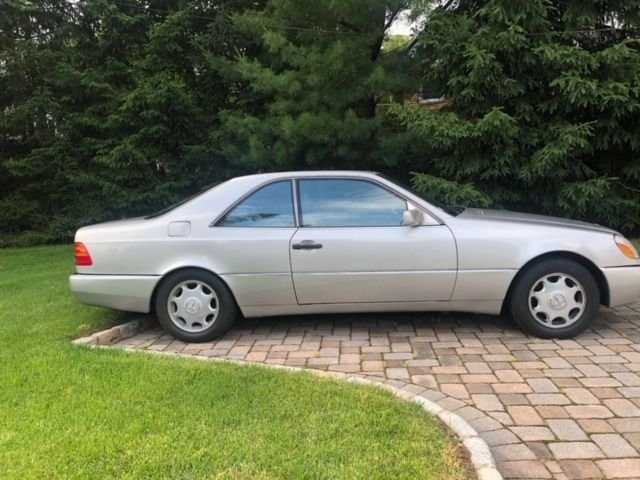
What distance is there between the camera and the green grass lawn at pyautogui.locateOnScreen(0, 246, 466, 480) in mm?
2566

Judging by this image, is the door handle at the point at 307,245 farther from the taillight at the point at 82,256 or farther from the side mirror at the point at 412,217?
the taillight at the point at 82,256

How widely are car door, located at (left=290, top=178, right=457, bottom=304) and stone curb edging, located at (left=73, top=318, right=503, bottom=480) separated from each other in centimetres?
86

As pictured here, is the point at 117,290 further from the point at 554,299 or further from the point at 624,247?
the point at 624,247

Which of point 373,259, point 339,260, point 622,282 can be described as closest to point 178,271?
point 339,260

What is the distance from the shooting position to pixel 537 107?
818cm

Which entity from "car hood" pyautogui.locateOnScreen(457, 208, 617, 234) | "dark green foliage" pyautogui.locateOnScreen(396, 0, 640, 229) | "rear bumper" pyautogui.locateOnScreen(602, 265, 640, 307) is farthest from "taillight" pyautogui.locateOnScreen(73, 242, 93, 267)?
"dark green foliage" pyautogui.locateOnScreen(396, 0, 640, 229)

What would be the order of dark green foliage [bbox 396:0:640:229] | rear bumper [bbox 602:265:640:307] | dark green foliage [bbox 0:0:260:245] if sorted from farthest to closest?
1. dark green foliage [bbox 0:0:260:245]
2. dark green foliage [bbox 396:0:640:229]
3. rear bumper [bbox 602:265:640:307]

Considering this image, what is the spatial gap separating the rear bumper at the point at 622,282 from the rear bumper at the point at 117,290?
3828 mm

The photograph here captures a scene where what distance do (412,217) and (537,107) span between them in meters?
4.88

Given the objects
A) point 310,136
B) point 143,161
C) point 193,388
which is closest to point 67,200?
point 143,161

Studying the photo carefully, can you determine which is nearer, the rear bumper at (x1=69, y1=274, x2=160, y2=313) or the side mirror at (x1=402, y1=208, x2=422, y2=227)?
the side mirror at (x1=402, y1=208, x2=422, y2=227)

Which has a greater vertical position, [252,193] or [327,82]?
[327,82]

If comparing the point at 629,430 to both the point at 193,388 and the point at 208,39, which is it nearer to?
the point at 193,388

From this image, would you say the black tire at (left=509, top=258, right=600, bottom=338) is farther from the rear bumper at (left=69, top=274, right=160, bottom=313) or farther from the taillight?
the taillight
